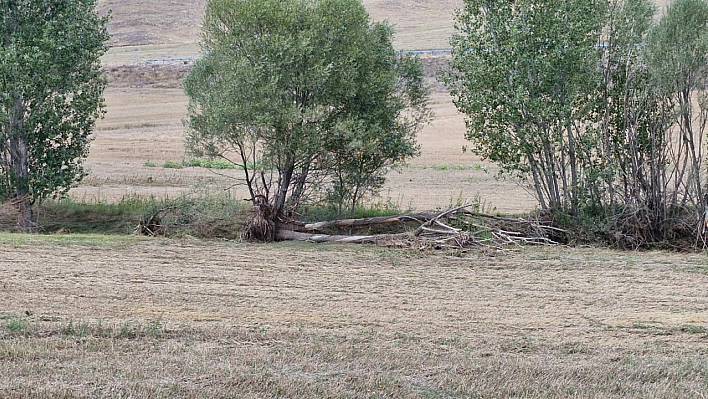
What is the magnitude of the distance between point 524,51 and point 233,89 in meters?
6.52

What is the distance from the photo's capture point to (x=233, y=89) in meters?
19.2

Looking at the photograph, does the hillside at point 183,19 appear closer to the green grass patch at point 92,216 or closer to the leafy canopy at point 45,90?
the green grass patch at point 92,216

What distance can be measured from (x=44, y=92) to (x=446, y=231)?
33.8 ft

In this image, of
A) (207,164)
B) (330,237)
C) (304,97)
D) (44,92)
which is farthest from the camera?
(207,164)

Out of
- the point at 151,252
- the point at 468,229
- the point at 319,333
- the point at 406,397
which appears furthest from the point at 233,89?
the point at 406,397

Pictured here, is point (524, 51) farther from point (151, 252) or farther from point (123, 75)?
point (123, 75)

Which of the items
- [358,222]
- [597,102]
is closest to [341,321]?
[358,222]

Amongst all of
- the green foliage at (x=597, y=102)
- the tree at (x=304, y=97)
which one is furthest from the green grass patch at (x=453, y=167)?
the green foliage at (x=597, y=102)

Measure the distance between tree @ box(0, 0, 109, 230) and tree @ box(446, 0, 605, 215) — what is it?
9.15 m

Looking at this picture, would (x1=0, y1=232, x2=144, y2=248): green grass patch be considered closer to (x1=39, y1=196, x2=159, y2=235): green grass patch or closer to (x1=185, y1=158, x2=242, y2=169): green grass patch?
(x1=39, y1=196, x2=159, y2=235): green grass patch

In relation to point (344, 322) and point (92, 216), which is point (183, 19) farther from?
point (344, 322)

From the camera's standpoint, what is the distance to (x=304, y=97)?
2003cm

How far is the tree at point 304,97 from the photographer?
19.2 m

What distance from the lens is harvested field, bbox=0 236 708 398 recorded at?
8461mm
